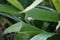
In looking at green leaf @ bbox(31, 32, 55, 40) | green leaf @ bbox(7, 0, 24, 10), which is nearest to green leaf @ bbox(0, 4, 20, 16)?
green leaf @ bbox(7, 0, 24, 10)

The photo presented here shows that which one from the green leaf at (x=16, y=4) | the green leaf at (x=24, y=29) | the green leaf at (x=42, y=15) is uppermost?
the green leaf at (x=16, y=4)

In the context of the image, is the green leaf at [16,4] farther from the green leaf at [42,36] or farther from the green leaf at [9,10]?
the green leaf at [42,36]

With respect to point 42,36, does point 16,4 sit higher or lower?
higher

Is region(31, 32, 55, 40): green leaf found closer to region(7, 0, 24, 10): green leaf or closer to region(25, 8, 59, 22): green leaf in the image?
region(25, 8, 59, 22): green leaf

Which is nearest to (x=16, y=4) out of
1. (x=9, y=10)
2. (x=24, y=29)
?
(x=9, y=10)

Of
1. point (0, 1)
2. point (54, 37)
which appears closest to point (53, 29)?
point (54, 37)

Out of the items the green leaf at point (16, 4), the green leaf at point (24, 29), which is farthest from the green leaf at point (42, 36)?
the green leaf at point (16, 4)

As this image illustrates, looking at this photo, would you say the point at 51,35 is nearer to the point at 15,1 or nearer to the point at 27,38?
the point at 27,38

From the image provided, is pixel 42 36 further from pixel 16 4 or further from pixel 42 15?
pixel 16 4
